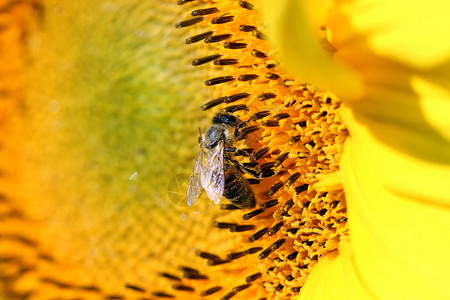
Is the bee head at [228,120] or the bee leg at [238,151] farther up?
the bee head at [228,120]

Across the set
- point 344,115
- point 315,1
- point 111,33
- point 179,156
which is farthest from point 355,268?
point 111,33

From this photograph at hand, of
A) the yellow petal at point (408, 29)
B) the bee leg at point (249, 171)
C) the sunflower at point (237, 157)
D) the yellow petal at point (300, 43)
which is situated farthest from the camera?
the bee leg at point (249, 171)

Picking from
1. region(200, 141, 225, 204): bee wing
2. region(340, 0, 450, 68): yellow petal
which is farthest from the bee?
region(340, 0, 450, 68): yellow petal

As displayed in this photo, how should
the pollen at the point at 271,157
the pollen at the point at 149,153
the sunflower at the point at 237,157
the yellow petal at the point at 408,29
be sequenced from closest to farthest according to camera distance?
the yellow petal at the point at 408,29
the sunflower at the point at 237,157
the pollen at the point at 271,157
the pollen at the point at 149,153

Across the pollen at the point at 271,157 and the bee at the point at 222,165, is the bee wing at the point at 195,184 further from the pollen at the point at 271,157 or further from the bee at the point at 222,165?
the pollen at the point at 271,157

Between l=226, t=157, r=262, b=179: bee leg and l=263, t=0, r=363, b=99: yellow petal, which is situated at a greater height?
l=263, t=0, r=363, b=99: yellow petal

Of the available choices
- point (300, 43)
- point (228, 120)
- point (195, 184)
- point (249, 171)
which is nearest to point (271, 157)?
point (249, 171)

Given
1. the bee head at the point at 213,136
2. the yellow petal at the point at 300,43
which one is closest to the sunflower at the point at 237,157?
the yellow petal at the point at 300,43

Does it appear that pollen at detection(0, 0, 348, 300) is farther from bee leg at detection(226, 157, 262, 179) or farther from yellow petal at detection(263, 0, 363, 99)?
yellow petal at detection(263, 0, 363, 99)
